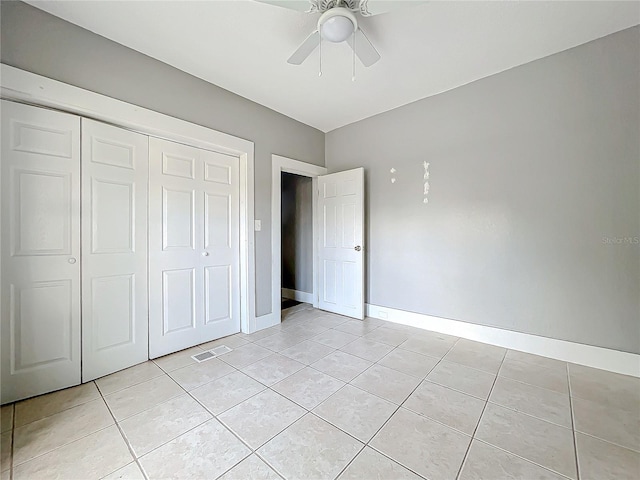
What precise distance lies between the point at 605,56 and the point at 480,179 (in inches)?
50.3

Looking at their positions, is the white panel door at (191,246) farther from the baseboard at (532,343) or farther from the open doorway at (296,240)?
the baseboard at (532,343)

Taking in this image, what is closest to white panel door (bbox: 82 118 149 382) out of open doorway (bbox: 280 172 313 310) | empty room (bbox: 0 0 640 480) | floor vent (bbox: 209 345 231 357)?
empty room (bbox: 0 0 640 480)

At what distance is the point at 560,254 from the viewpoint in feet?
7.83

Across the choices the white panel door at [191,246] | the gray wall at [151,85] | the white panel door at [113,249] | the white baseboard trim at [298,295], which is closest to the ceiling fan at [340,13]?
the gray wall at [151,85]

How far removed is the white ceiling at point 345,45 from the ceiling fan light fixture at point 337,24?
322 mm

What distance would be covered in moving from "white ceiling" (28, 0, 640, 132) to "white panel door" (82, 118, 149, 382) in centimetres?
80

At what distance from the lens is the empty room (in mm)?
1501

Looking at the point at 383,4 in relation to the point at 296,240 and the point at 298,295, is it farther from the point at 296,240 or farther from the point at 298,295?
the point at 298,295

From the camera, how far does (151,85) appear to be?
2.32m

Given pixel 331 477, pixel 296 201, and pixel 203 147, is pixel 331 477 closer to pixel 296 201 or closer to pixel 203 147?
pixel 203 147

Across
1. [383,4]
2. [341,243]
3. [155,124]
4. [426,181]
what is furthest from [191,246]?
[426,181]

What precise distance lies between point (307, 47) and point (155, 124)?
150cm

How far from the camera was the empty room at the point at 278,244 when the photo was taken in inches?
59.1

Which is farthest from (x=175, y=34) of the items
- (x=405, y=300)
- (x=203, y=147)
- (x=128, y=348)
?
(x=405, y=300)
